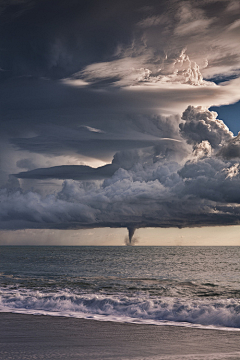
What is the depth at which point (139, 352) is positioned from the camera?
11977mm

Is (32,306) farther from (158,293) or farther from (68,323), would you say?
(158,293)

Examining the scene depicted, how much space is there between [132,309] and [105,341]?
876cm

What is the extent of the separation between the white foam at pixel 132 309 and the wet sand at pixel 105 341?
2361 mm

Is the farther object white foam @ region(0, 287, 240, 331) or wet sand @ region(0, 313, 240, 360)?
white foam @ region(0, 287, 240, 331)

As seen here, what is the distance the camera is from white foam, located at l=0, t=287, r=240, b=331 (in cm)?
1945

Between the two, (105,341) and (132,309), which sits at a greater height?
(105,341)

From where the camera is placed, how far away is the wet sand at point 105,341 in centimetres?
1159

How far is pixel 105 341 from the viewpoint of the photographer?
13.6m

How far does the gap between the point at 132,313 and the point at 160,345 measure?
8.83 metres

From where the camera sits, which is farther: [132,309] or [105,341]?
[132,309]

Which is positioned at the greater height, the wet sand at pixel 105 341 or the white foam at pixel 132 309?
the wet sand at pixel 105 341

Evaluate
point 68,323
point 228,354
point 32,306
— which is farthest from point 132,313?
point 228,354

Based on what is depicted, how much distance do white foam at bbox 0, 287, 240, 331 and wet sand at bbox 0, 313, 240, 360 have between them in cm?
236

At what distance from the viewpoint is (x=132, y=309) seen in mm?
22047
